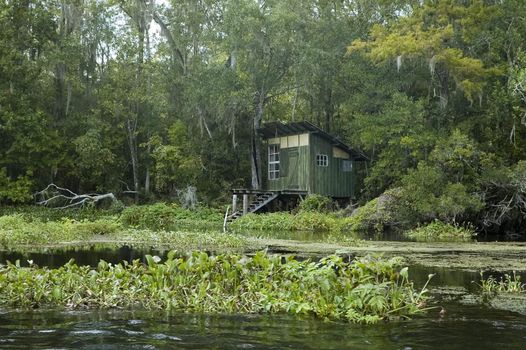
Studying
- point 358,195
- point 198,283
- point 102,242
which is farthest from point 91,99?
point 198,283

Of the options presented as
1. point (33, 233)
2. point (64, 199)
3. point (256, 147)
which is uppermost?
point (256, 147)

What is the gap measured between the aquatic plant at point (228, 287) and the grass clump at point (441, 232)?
1465 centimetres

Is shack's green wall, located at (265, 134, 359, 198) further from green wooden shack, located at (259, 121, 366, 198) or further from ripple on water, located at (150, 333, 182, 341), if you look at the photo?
ripple on water, located at (150, 333, 182, 341)

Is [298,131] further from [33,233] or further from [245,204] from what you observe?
[33,233]

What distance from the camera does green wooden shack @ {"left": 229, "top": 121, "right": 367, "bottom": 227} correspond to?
3070 centimetres

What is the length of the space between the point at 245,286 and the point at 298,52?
2421 centimetres

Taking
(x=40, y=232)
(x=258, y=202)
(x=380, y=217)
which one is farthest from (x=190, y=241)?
(x=258, y=202)

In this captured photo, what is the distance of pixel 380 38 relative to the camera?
2594 centimetres

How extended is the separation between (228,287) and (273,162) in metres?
25.8

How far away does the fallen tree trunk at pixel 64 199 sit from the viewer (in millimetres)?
30906

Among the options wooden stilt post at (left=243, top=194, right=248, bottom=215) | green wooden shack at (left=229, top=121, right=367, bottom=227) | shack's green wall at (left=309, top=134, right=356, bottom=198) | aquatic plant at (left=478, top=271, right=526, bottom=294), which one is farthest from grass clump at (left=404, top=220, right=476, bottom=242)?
aquatic plant at (left=478, top=271, right=526, bottom=294)

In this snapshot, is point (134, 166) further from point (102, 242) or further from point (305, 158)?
point (102, 242)

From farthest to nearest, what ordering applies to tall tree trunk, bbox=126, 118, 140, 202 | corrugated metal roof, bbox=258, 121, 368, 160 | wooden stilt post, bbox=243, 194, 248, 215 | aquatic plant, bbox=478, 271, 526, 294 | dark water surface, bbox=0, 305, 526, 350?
tall tree trunk, bbox=126, 118, 140, 202
corrugated metal roof, bbox=258, 121, 368, 160
wooden stilt post, bbox=243, 194, 248, 215
aquatic plant, bbox=478, 271, 526, 294
dark water surface, bbox=0, 305, 526, 350

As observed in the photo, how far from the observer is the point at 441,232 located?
872 inches
